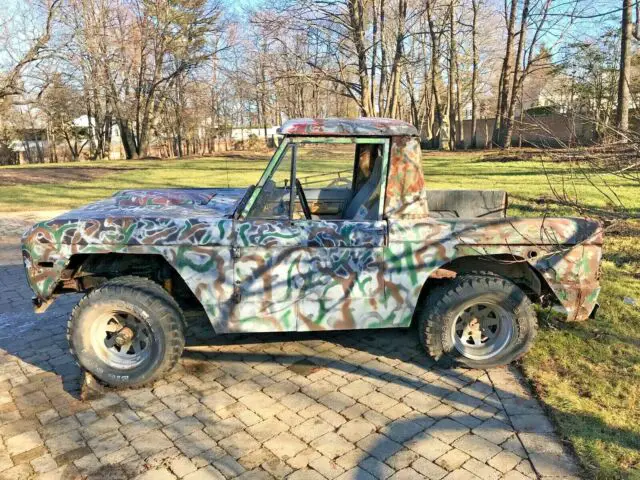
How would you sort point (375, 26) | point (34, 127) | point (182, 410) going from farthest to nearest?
point (34, 127)
point (375, 26)
point (182, 410)

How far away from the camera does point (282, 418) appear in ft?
11.3

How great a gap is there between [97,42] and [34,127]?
17.6 metres

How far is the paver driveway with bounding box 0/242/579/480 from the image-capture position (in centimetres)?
298

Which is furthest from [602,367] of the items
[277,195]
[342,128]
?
[277,195]

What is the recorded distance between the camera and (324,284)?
147 inches

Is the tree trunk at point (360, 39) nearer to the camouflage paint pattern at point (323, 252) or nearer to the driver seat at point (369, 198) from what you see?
the driver seat at point (369, 198)

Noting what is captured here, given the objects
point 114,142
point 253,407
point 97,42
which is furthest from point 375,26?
point 114,142

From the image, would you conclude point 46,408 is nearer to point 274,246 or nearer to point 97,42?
point 274,246

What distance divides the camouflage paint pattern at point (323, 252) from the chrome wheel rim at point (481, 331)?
462mm

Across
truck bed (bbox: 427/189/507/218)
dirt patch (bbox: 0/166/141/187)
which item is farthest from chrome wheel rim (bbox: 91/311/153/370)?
dirt patch (bbox: 0/166/141/187)

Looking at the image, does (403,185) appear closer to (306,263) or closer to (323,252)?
(323,252)

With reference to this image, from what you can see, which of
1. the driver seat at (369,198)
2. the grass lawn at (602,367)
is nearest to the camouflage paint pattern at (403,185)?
the driver seat at (369,198)

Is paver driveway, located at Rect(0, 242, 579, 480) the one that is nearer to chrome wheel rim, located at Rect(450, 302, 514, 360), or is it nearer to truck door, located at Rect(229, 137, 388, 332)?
chrome wheel rim, located at Rect(450, 302, 514, 360)

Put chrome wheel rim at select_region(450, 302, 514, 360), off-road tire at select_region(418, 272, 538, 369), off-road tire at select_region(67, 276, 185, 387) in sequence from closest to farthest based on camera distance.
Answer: off-road tire at select_region(67, 276, 185, 387) → off-road tire at select_region(418, 272, 538, 369) → chrome wheel rim at select_region(450, 302, 514, 360)
